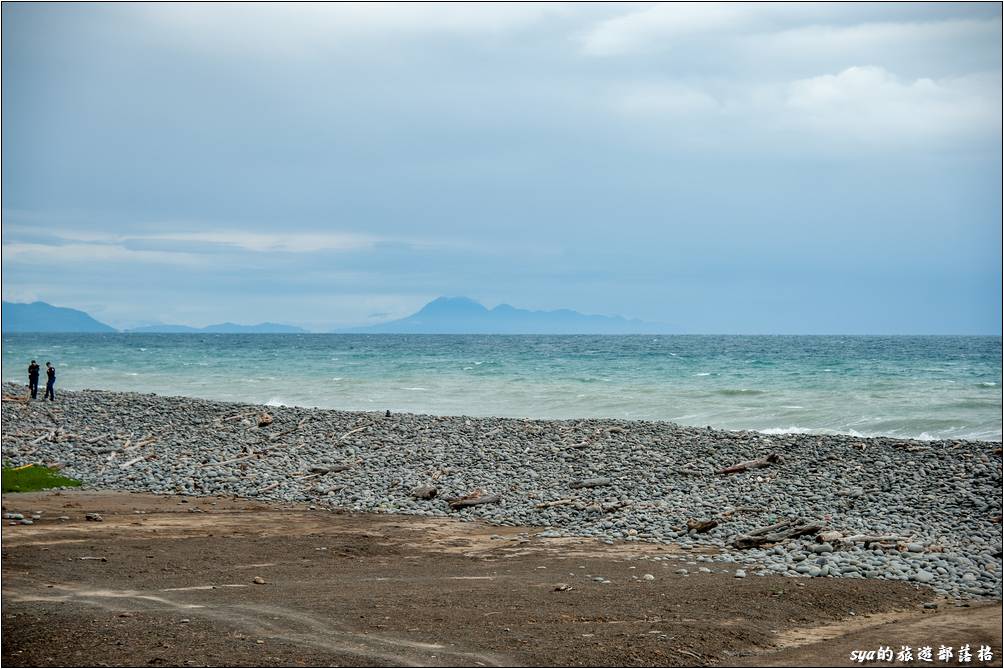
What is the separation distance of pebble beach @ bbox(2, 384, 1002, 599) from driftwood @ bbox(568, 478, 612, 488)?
0.13 feet

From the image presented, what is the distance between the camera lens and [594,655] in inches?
332

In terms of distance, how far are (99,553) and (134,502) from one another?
447cm

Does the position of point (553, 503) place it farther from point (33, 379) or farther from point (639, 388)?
point (639, 388)

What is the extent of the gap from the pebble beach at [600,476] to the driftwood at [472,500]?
0.03m

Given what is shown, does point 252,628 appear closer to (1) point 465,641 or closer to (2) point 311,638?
(2) point 311,638

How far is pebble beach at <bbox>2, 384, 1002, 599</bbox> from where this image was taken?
45.5ft

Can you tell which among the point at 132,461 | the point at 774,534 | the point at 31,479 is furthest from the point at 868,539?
the point at 132,461

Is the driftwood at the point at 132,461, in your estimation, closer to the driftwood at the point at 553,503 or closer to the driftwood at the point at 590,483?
the driftwood at the point at 553,503

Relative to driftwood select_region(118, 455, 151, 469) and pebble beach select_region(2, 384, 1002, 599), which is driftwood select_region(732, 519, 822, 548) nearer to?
pebble beach select_region(2, 384, 1002, 599)

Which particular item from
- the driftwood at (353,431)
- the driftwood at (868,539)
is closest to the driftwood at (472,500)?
the driftwood at (868,539)

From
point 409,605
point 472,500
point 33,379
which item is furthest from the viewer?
point 33,379

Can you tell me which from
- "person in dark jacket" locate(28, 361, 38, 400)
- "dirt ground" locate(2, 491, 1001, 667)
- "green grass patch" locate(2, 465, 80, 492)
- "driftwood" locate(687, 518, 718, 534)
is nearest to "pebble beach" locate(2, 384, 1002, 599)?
"driftwood" locate(687, 518, 718, 534)

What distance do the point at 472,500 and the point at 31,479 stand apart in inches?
341

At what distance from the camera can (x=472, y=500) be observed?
57.1ft
